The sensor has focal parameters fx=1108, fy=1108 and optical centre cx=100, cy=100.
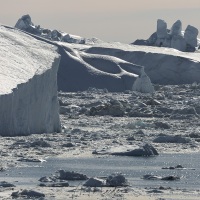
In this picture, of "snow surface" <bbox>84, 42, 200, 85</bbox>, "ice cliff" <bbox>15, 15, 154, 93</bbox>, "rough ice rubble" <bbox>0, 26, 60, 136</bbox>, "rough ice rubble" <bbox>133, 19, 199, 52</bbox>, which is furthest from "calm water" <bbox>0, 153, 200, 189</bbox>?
"rough ice rubble" <bbox>133, 19, 199, 52</bbox>

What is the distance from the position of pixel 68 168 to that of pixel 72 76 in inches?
1100

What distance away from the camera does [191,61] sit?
55.7 m

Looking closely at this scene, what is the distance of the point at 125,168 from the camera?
19.5 m

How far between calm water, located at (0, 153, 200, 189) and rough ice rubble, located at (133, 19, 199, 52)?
43.5 meters

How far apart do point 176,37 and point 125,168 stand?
47.1m

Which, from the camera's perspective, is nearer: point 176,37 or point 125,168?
point 125,168

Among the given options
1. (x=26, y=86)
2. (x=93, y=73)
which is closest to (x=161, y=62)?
(x=93, y=73)

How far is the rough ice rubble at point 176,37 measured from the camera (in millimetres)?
65375

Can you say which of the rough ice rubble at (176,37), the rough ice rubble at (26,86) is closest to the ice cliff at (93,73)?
the rough ice rubble at (176,37)

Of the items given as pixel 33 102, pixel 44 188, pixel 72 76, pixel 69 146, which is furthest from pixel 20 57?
pixel 72 76

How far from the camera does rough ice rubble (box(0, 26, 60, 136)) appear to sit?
23.0 meters

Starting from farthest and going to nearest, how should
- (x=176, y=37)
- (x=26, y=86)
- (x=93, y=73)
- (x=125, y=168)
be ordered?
(x=176, y=37) < (x=93, y=73) < (x=26, y=86) < (x=125, y=168)

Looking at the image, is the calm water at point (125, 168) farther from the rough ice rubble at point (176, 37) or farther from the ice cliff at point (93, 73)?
the rough ice rubble at point (176, 37)

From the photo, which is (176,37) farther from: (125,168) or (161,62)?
(125,168)
